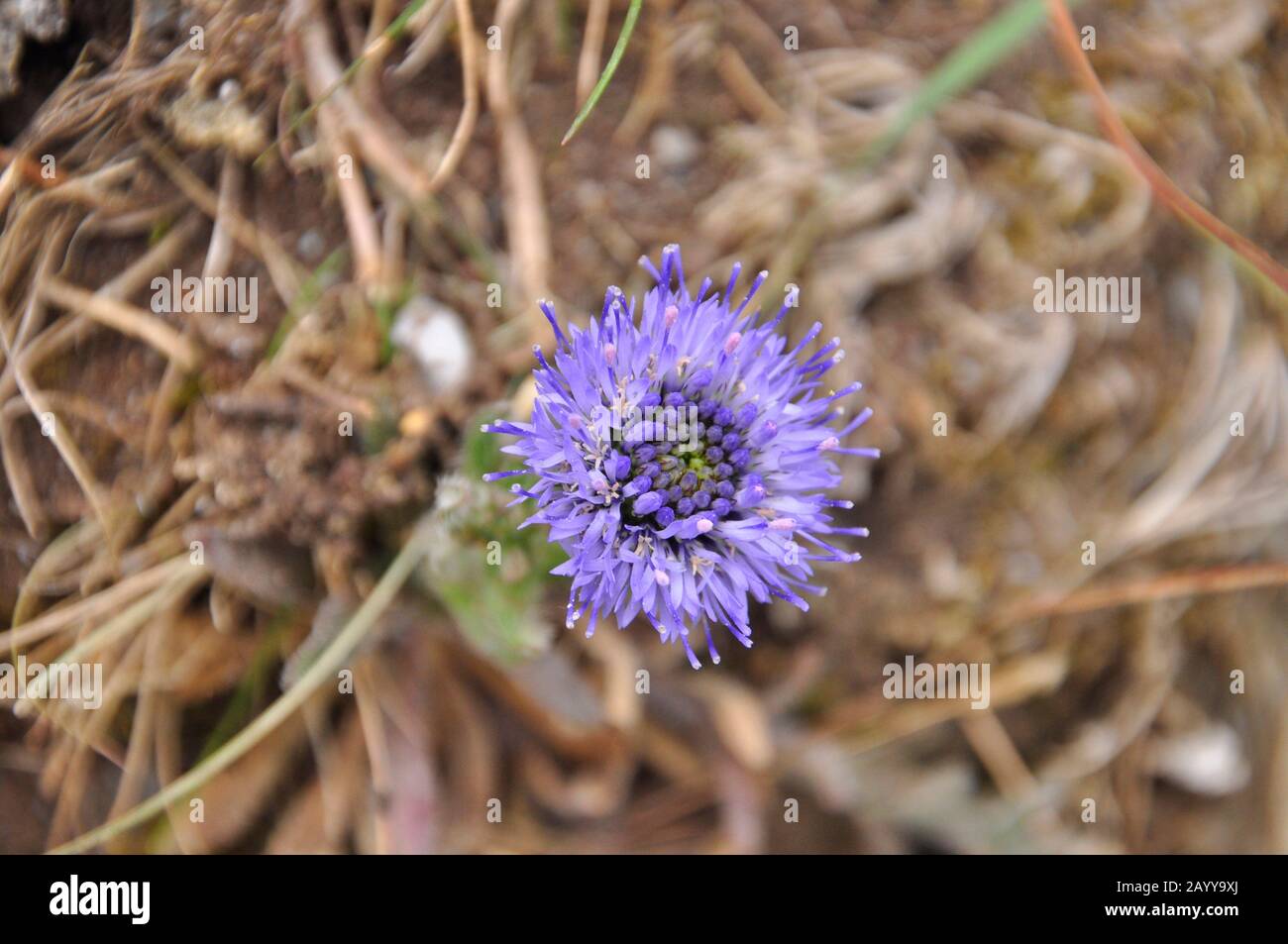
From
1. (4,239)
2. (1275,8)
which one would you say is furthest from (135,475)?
(1275,8)

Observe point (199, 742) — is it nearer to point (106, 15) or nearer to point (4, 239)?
point (4, 239)

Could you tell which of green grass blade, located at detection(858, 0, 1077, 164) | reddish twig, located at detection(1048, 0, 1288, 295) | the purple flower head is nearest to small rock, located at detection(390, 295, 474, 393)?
the purple flower head

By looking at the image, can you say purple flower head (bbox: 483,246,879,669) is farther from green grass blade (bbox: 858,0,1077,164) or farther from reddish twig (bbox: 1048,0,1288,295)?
reddish twig (bbox: 1048,0,1288,295)

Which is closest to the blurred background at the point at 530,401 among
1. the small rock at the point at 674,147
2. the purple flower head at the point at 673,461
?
the small rock at the point at 674,147

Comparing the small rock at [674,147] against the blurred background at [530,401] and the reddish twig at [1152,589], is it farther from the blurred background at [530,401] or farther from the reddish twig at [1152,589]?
the reddish twig at [1152,589]

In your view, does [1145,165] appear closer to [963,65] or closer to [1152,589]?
[963,65]
